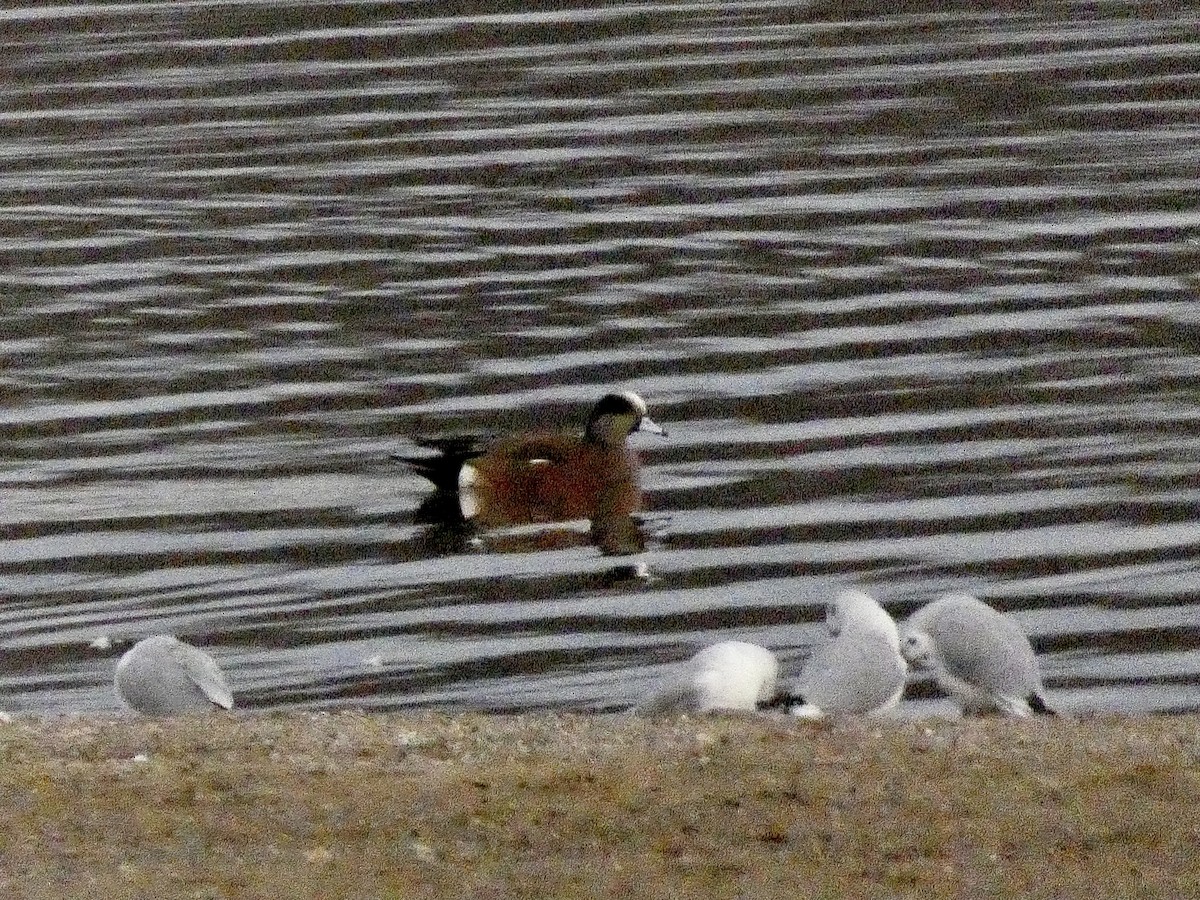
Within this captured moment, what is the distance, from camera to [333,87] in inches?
889

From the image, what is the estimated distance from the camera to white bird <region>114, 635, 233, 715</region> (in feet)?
30.3

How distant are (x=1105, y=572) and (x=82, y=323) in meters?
6.51

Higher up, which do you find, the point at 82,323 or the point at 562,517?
the point at 82,323

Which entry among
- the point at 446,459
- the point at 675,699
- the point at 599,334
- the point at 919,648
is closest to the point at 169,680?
the point at 675,699

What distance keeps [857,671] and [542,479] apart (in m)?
4.60

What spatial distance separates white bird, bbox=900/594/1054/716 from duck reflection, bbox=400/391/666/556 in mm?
3496

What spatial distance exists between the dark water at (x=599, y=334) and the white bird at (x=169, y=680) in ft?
2.54

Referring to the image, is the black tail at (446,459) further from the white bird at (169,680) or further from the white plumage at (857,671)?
the white plumage at (857,671)

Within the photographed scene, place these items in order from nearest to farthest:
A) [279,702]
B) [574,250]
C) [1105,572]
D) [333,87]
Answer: [279,702]
[1105,572]
[574,250]
[333,87]

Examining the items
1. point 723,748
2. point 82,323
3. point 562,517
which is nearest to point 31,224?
point 82,323

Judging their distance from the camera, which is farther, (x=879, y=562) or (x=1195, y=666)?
(x=879, y=562)

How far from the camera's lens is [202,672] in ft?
30.4

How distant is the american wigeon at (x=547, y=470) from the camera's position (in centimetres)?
1302

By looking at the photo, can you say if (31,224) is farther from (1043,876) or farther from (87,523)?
Result: (1043,876)
